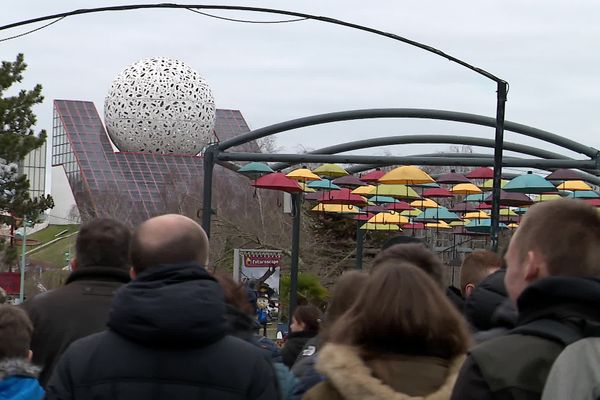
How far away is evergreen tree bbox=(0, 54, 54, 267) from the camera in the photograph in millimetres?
36344

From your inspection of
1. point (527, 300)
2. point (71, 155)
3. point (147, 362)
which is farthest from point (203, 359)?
point (71, 155)

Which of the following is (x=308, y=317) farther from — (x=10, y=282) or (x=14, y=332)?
(x=10, y=282)

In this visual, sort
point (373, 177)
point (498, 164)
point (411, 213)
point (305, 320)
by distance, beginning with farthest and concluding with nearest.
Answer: point (411, 213) < point (373, 177) < point (498, 164) < point (305, 320)

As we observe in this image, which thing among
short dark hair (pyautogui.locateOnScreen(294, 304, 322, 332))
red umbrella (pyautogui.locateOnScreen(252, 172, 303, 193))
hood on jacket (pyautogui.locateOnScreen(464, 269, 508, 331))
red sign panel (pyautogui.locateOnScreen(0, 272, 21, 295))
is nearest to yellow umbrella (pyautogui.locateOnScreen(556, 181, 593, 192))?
red umbrella (pyautogui.locateOnScreen(252, 172, 303, 193))

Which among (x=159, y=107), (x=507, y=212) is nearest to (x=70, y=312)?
(x=507, y=212)

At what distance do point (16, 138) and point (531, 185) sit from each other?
18.9 metres

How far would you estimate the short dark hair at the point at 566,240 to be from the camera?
334cm

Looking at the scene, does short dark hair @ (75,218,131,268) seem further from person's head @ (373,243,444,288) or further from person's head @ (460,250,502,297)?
person's head @ (460,250,502,297)

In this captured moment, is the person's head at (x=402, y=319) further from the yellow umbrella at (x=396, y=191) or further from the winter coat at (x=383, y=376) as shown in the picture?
the yellow umbrella at (x=396, y=191)

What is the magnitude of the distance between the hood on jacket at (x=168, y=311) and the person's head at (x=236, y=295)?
779mm

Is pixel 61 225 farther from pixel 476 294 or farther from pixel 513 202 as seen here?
pixel 476 294

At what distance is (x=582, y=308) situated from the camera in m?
3.26

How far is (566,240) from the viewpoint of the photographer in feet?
11.0

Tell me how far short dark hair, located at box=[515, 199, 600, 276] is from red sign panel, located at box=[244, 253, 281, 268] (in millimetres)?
21337
